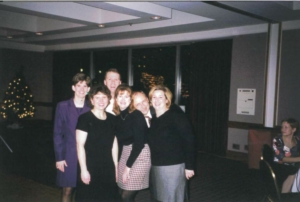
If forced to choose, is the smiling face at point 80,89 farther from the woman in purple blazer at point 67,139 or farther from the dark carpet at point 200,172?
the dark carpet at point 200,172

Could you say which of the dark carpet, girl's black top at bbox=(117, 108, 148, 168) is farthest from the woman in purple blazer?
the dark carpet

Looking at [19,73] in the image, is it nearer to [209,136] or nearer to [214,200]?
[209,136]

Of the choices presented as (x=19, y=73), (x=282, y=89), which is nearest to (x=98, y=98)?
(x=282, y=89)

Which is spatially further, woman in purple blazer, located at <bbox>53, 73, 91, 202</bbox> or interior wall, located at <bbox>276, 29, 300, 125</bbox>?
interior wall, located at <bbox>276, 29, 300, 125</bbox>

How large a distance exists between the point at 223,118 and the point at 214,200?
9.56 ft

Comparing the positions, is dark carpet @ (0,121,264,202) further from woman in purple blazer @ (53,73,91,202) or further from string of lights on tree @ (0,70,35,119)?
string of lights on tree @ (0,70,35,119)

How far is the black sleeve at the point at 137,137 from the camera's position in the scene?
8.28ft

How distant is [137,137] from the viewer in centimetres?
254

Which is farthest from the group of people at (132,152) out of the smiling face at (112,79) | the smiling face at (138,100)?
the smiling face at (112,79)

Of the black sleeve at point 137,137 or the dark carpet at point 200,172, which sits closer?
Result: the black sleeve at point 137,137

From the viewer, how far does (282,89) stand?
5.78 meters

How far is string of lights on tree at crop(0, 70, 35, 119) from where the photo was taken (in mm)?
9344

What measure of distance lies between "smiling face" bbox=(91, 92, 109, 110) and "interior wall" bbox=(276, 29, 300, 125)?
4385mm

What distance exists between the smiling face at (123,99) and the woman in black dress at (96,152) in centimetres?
26
